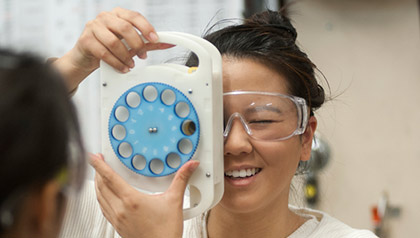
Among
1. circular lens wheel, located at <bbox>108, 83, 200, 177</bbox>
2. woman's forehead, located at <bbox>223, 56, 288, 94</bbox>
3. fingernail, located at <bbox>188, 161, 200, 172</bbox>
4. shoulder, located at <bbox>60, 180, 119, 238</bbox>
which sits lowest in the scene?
shoulder, located at <bbox>60, 180, 119, 238</bbox>

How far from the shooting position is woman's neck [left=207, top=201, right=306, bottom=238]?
1.06m

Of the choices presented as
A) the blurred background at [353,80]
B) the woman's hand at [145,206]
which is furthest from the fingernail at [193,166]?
the blurred background at [353,80]

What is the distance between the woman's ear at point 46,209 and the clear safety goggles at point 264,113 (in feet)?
1.59

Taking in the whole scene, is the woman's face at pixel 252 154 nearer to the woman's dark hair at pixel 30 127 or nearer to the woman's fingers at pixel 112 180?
the woman's fingers at pixel 112 180

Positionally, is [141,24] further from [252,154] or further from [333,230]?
[333,230]

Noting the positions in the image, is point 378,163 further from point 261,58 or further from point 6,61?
point 6,61

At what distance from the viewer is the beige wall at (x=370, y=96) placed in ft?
5.57

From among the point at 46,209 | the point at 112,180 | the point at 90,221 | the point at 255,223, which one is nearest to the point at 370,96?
the point at 255,223

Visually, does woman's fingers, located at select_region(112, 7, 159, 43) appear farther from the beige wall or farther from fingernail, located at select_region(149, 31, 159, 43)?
the beige wall

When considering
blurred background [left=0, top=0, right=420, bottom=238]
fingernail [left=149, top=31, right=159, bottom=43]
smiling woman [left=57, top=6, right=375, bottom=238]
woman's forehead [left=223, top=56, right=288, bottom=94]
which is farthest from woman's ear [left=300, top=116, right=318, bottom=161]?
blurred background [left=0, top=0, right=420, bottom=238]

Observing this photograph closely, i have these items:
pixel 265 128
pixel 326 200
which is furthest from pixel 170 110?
pixel 326 200

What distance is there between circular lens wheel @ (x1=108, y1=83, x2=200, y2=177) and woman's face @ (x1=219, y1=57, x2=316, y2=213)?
11 centimetres

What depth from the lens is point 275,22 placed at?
1092 mm

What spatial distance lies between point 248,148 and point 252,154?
3cm
